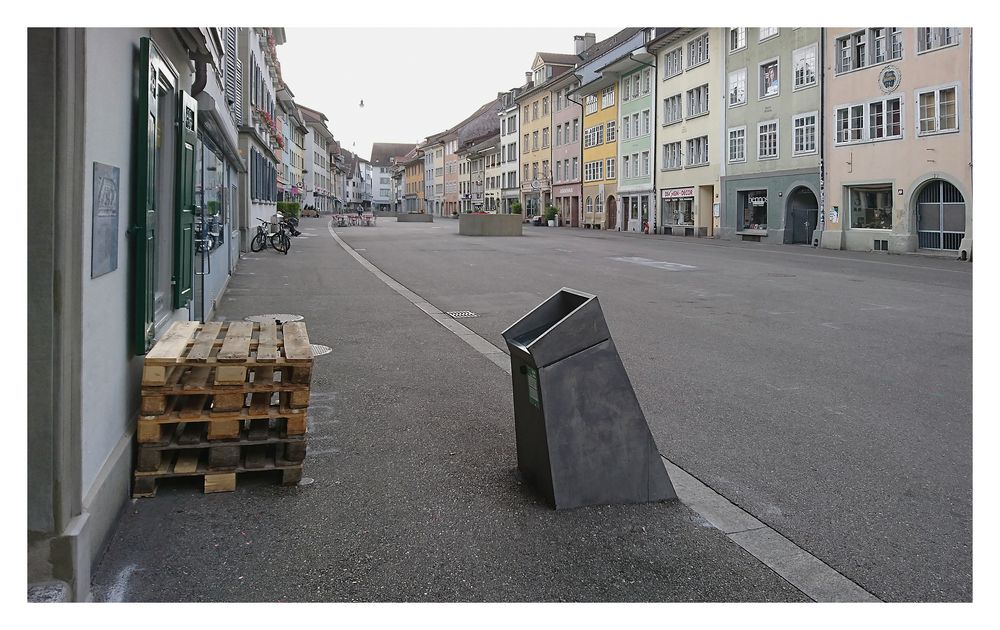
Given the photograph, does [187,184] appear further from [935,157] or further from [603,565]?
[935,157]

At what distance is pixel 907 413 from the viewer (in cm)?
689

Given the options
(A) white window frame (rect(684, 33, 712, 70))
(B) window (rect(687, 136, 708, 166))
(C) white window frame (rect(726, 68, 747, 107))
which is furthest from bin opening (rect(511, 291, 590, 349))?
(B) window (rect(687, 136, 708, 166))

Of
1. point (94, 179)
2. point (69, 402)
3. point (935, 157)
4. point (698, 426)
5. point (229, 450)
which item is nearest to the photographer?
point (69, 402)

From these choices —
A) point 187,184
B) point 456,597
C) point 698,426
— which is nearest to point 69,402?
point 456,597

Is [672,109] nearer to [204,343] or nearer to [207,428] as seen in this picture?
[204,343]

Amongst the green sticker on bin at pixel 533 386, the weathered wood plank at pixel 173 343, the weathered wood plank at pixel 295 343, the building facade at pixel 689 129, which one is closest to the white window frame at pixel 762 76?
the building facade at pixel 689 129

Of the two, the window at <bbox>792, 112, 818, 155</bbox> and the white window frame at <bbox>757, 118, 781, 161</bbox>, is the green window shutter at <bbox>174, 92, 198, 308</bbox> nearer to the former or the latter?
the window at <bbox>792, 112, 818, 155</bbox>

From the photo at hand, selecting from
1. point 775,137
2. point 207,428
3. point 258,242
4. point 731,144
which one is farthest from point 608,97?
point 207,428

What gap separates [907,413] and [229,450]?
5078mm

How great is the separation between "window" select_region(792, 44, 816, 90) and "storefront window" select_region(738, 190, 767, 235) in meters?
5.27

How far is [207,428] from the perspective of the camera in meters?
4.78

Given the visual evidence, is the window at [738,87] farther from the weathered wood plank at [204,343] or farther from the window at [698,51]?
the weathered wood plank at [204,343]

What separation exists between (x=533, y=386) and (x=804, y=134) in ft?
113

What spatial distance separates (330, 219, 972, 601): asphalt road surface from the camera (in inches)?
172
